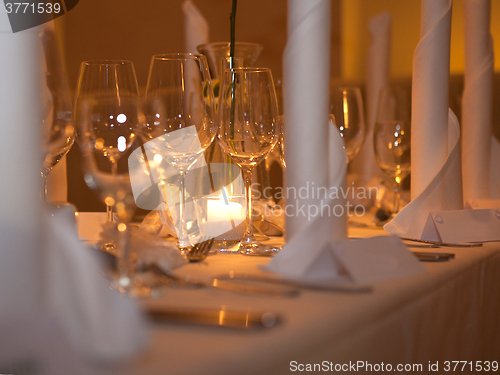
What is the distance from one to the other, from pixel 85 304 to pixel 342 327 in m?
0.24

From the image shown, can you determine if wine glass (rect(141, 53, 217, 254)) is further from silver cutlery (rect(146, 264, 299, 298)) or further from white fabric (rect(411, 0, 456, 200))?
white fabric (rect(411, 0, 456, 200))

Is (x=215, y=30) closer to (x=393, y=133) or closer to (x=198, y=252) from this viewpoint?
(x=393, y=133)

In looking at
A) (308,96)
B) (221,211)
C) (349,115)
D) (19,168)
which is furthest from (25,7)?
(349,115)

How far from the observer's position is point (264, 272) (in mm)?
645

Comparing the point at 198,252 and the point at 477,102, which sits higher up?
the point at 477,102

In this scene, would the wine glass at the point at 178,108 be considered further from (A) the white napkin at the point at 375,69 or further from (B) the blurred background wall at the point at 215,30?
(B) the blurred background wall at the point at 215,30

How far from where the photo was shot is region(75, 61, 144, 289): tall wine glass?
0.71 m

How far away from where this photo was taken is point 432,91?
3.32 feet

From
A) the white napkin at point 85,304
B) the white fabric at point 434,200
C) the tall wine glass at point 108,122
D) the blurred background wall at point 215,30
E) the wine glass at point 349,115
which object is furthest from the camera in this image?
the blurred background wall at point 215,30

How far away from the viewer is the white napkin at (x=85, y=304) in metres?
0.37

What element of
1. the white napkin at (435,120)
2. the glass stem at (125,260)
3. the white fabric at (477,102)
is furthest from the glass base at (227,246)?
the white fabric at (477,102)

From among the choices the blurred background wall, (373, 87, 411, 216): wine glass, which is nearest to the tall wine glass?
(373, 87, 411, 216): wine glass

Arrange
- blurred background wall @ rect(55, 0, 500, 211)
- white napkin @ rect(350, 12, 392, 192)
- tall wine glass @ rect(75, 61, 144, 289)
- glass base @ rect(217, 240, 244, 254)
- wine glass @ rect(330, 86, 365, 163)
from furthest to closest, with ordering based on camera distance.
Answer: blurred background wall @ rect(55, 0, 500, 211) < white napkin @ rect(350, 12, 392, 192) < wine glass @ rect(330, 86, 365, 163) < glass base @ rect(217, 240, 244, 254) < tall wine glass @ rect(75, 61, 144, 289)

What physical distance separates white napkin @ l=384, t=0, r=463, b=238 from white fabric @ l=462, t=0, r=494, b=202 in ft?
0.76
